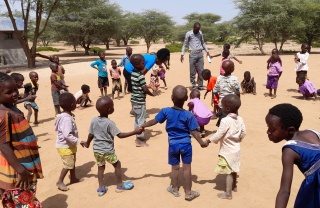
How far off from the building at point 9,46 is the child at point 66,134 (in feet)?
78.6

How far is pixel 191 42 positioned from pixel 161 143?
15.5ft

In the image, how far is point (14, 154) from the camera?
247cm

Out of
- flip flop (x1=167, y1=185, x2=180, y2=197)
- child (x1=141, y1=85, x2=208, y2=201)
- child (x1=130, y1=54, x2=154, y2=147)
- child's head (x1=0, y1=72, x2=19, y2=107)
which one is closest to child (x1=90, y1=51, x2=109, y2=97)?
child (x1=130, y1=54, x2=154, y2=147)

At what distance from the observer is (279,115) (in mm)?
2133

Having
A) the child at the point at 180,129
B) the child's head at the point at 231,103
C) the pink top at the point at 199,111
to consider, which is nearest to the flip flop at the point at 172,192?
the child at the point at 180,129

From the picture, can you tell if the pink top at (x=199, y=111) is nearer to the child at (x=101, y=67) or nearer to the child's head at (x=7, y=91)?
the child's head at (x=7, y=91)

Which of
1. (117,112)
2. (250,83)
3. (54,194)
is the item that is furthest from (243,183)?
(250,83)

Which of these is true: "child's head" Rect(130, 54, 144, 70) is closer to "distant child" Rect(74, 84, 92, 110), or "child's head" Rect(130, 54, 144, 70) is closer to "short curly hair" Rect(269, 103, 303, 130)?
"short curly hair" Rect(269, 103, 303, 130)

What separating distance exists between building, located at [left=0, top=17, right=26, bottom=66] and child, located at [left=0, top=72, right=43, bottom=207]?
25185 millimetres

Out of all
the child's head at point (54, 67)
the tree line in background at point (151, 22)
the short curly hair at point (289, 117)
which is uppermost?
the tree line in background at point (151, 22)

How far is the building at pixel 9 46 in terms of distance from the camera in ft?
80.9

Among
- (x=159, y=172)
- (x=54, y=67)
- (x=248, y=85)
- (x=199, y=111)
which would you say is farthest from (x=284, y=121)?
(x=248, y=85)

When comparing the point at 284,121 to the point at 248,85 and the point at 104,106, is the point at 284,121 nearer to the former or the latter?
the point at 104,106

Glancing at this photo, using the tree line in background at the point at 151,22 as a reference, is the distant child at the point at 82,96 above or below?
below
